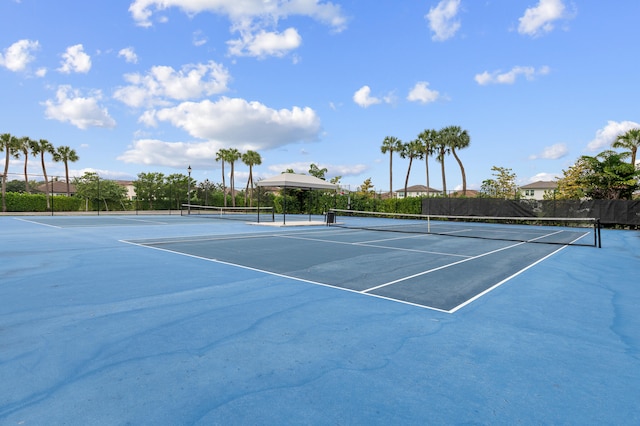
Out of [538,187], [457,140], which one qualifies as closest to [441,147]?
[457,140]

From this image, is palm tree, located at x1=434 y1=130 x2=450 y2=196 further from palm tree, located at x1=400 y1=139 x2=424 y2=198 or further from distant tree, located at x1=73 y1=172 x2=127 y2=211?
distant tree, located at x1=73 y1=172 x2=127 y2=211

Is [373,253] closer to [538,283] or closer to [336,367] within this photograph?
[538,283]

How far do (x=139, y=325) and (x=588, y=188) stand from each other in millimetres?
28865

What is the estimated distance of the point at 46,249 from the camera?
1045cm

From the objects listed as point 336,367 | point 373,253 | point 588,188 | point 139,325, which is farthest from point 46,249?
point 588,188

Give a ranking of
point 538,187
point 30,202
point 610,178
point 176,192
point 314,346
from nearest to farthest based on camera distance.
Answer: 1. point 314,346
2. point 610,178
3. point 30,202
4. point 176,192
5. point 538,187

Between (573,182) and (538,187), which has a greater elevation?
(538,187)

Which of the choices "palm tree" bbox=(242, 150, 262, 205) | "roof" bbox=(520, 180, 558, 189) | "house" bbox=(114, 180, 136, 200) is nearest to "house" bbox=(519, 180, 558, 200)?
"roof" bbox=(520, 180, 558, 189)

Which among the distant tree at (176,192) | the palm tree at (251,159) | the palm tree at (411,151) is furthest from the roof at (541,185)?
the distant tree at (176,192)

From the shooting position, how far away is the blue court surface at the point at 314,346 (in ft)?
8.92

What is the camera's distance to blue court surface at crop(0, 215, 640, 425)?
272 cm

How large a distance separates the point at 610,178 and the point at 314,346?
27480mm

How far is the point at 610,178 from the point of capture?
925 inches

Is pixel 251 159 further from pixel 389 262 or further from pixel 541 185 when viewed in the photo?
pixel 541 185
